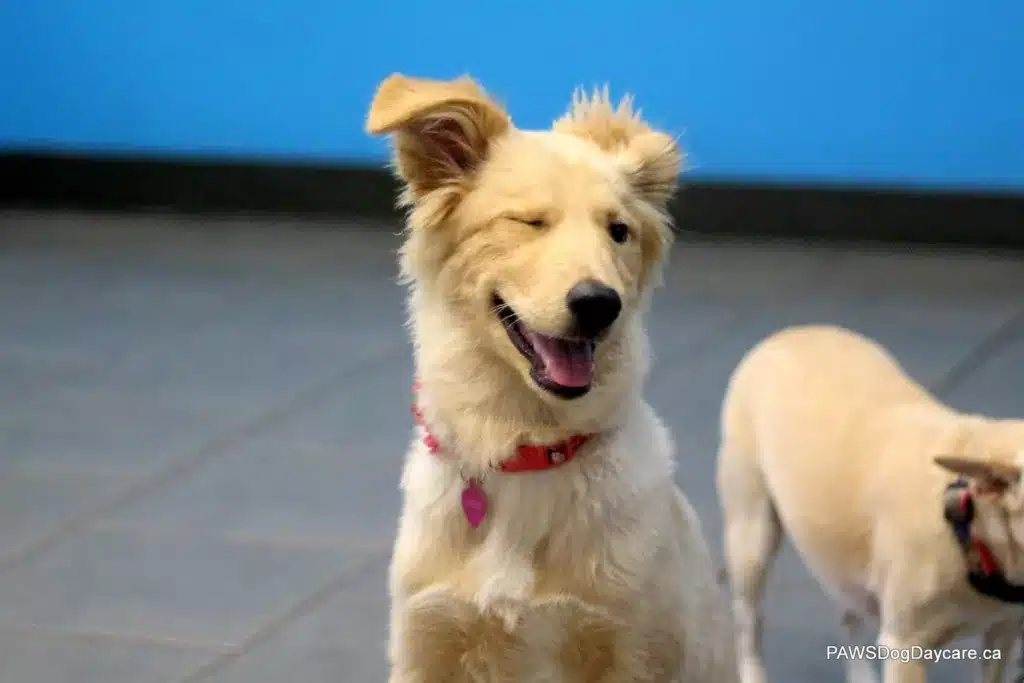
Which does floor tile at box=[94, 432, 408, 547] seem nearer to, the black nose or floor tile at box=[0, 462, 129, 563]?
floor tile at box=[0, 462, 129, 563]

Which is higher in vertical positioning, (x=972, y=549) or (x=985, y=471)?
(x=985, y=471)

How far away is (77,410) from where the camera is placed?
451cm

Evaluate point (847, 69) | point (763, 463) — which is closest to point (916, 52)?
point (847, 69)

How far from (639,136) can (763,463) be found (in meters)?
1.01

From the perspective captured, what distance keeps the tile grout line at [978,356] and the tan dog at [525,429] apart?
2369 millimetres

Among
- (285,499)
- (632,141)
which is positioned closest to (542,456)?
(632,141)

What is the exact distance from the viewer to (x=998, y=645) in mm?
2615

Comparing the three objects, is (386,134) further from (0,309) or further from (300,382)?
(0,309)

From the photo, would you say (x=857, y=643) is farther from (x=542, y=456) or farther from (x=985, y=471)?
(x=542, y=456)

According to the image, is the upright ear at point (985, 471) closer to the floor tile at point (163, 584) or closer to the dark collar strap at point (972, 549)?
the dark collar strap at point (972, 549)

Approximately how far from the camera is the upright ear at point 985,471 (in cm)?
224

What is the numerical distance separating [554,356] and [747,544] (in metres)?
1.13

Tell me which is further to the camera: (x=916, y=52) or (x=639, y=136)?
(x=916, y=52)

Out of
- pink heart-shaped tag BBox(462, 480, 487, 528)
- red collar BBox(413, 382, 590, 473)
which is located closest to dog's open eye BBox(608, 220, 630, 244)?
red collar BBox(413, 382, 590, 473)
